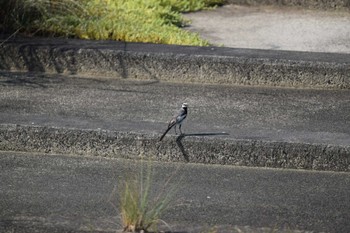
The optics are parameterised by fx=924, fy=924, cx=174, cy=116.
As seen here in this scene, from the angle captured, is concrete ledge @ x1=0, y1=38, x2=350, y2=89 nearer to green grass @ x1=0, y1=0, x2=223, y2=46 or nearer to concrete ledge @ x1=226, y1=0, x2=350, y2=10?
green grass @ x1=0, y1=0, x2=223, y2=46

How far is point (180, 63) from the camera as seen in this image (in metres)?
8.03

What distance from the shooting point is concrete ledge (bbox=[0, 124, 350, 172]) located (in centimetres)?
645

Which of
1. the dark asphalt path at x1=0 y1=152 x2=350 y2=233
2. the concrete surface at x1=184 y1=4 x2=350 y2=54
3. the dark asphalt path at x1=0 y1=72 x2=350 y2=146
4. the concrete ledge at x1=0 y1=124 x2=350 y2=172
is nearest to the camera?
the dark asphalt path at x1=0 y1=152 x2=350 y2=233

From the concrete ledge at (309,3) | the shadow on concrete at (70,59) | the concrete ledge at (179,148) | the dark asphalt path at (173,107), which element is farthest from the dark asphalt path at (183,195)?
the concrete ledge at (309,3)

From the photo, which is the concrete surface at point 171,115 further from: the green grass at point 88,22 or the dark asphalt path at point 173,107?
the green grass at point 88,22

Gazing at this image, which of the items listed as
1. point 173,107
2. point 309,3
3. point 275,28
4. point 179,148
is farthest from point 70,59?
point 309,3

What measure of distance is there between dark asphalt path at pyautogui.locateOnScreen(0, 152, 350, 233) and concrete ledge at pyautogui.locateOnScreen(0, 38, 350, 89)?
1.67 metres

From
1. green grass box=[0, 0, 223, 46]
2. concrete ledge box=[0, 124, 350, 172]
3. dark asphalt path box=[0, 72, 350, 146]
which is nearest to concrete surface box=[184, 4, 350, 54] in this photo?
green grass box=[0, 0, 223, 46]

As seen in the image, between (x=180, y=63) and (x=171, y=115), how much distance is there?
94 cm

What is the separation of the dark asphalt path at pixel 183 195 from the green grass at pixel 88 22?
2.22 meters

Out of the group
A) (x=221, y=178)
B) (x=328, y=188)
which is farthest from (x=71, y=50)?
(x=328, y=188)

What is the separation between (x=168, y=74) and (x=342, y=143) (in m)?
2.11

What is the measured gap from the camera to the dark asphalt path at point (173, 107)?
6.81m

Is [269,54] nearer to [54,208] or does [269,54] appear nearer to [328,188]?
[328,188]
